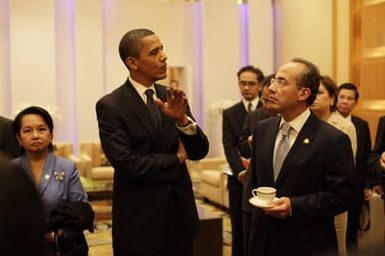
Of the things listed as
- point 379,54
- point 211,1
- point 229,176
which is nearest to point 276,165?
point 229,176

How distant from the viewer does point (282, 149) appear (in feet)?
8.96

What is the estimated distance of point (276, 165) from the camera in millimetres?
2723

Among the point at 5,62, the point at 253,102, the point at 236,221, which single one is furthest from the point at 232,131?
the point at 5,62

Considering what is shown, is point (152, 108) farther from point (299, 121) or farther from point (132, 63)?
point (299, 121)

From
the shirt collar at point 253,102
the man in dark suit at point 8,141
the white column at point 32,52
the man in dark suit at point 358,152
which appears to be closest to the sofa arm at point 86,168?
the white column at point 32,52

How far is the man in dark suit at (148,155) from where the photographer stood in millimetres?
2588

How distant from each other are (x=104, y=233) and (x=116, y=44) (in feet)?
16.5

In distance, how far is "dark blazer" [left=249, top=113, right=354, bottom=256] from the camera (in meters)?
2.59

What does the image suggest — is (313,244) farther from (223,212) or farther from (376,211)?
(223,212)

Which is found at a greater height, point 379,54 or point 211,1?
point 211,1

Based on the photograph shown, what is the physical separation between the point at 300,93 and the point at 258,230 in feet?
2.45

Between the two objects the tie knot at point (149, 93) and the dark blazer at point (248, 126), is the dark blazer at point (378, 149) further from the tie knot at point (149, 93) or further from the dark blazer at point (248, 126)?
the tie knot at point (149, 93)

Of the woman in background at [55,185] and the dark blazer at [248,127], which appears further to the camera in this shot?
the dark blazer at [248,127]

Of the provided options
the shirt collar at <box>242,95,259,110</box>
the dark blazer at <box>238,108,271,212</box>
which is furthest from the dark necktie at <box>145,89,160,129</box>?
the shirt collar at <box>242,95,259,110</box>
